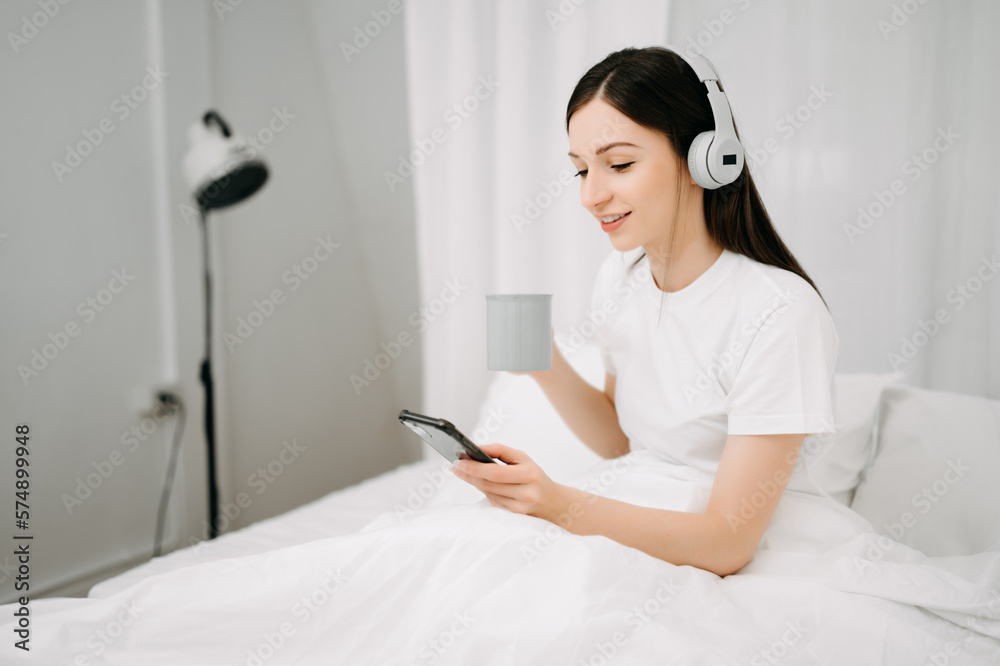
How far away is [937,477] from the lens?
1019 mm

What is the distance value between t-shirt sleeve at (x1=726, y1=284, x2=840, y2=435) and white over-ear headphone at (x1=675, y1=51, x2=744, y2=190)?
184 millimetres

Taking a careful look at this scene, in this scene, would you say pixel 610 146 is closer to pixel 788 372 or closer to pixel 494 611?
pixel 788 372

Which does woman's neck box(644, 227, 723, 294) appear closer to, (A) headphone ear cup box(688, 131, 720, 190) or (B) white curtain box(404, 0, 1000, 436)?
(A) headphone ear cup box(688, 131, 720, 190)

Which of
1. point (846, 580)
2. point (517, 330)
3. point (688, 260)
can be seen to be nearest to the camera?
point (846, 580)

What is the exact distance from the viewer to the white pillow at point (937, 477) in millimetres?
972

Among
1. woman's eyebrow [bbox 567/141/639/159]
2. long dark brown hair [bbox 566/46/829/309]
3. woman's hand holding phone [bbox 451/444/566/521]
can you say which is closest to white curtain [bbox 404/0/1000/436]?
long dark brown hair [bbox 566/46/829/309]

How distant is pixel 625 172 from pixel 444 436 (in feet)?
1.50

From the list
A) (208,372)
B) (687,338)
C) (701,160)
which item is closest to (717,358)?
(687,338)

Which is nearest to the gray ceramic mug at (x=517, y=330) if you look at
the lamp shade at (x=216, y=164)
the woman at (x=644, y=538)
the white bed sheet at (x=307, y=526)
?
the woman at (x=644, y=538)

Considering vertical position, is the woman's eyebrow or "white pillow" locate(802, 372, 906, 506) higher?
the woman's eyebrow

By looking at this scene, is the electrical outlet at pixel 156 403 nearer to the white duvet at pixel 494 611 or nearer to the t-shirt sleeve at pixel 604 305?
the white duvet at pixel 494 611

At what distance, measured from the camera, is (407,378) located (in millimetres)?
2471

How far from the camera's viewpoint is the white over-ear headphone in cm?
87

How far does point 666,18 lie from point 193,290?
1405mm
